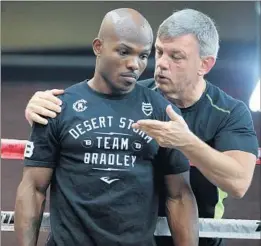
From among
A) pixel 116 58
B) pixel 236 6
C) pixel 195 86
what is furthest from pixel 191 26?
pixel 236 6

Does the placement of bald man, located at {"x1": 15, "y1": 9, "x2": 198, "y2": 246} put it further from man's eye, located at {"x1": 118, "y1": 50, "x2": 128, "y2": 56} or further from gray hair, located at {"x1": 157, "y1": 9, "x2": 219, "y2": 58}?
gray hair, located at {"x1": 157, "y1": 9, "x2": 219, "y2": 58}

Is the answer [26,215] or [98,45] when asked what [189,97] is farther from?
[26,215]

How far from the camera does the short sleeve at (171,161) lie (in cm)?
127

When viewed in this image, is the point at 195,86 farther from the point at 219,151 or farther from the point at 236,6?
the point at 236,6

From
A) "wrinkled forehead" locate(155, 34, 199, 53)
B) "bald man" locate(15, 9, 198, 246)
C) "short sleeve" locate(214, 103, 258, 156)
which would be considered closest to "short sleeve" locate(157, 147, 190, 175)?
"bald man" locate(15, 9, 198, 246)

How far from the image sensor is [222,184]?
1300 millimetres

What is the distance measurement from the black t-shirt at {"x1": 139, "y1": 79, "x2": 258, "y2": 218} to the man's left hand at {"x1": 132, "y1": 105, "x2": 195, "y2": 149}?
0.64 feet

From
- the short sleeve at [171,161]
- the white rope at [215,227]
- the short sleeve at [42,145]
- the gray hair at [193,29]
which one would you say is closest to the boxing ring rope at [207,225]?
the white rope at [215,227]

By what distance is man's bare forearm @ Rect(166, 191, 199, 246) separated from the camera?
1.30 metres

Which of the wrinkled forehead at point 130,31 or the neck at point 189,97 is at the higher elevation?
the wrinkled forehead at point 130,31

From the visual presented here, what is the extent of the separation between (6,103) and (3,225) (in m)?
2.37

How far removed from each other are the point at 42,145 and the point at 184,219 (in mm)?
325

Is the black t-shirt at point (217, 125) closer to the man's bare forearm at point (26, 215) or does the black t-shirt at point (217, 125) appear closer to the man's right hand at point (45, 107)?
the man's right hand at point (45, 107)

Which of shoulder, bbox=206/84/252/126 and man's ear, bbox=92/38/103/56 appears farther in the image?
shoulder, bbox=206/84/252/126
